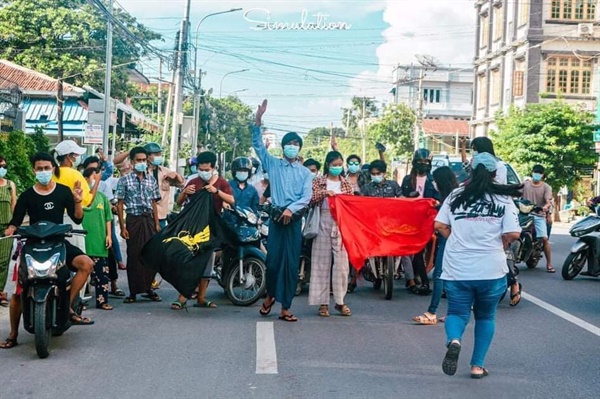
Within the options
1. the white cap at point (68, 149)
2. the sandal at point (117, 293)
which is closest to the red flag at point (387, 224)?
the white cap at point (68, 149)

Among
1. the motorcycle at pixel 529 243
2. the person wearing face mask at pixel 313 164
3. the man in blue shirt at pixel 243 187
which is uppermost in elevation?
the person wearing face mask at pixel 313 164

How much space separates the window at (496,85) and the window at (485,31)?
285 cm

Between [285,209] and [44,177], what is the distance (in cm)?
259

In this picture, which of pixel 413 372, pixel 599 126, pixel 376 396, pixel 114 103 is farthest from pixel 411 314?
pixel 599 126

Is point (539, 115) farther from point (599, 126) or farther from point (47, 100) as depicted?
point (47, 100)

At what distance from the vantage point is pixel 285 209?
955cm

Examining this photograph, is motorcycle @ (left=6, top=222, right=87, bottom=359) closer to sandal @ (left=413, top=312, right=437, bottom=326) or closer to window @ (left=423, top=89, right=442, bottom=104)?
sandal @ (left=413, top=312, right=437, bottom=326)

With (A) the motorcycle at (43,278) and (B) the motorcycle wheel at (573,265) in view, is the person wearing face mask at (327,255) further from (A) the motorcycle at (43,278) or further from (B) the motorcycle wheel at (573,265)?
(B) the motorcycle wheel at (573,265)

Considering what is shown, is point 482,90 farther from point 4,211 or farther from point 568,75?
point 4,211

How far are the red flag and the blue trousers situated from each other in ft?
3.91

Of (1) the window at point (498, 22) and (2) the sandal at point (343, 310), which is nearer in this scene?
(2) the sandal at point (343, 310)

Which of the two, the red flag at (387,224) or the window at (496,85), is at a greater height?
the window at (496,85)

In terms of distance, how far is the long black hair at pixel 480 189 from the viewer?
691 cm

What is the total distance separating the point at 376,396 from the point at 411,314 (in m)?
4.09
